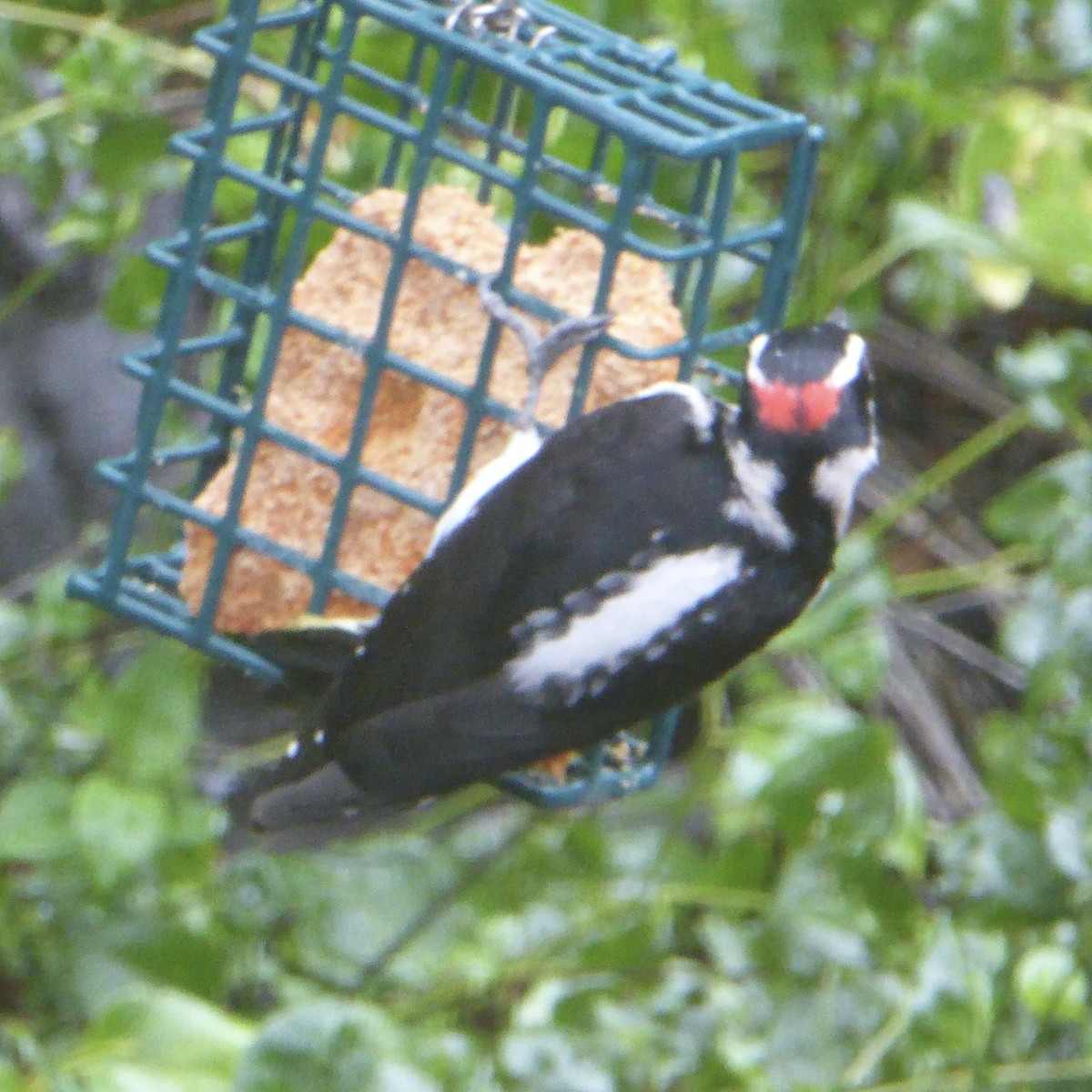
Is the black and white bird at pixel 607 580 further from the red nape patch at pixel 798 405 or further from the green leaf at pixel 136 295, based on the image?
the green leaf at pixel 136 295

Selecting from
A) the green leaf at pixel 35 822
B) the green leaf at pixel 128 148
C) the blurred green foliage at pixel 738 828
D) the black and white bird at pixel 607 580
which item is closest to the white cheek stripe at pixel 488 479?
the black and white bird at pixel 607 580

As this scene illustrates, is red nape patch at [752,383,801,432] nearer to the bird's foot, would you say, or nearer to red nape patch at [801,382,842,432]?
red nape patch at [801,382,842,432]

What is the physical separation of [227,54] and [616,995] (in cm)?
107

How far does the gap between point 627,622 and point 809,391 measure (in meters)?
0.23

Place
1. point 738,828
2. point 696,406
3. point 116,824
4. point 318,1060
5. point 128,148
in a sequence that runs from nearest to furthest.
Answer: point 318,1060, point 696,406, point 116,824, point 128,148, point 738,828

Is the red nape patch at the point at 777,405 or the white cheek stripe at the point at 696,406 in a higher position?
the red nape patch at the point at 777,405

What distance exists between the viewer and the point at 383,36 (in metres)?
1.94

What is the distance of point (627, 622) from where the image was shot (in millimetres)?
1602

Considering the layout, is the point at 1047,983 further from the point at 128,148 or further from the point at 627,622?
the point at 128,148

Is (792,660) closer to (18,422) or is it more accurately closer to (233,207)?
(233,207)

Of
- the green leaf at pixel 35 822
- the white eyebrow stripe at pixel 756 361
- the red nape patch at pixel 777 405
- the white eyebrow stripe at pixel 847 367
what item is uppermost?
the white eyebrow stripe at pixel 847 367

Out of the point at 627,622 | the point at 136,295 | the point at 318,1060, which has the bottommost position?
the point at 318,1060

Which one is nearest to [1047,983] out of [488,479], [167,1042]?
[488,479]

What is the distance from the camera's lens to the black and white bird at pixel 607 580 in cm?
160
